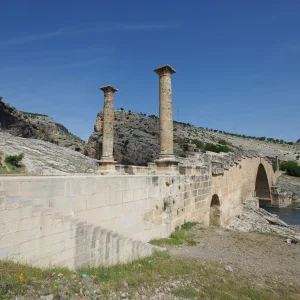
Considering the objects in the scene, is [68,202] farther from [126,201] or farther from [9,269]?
[126,201]

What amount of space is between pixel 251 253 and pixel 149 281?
13.0 feet

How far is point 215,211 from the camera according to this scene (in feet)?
51.6

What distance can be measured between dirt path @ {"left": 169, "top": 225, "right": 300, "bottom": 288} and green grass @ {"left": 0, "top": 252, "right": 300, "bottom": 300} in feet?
1.24

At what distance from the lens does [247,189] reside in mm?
26875

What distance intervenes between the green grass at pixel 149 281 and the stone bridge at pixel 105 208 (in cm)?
36

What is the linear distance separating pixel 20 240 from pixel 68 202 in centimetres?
127

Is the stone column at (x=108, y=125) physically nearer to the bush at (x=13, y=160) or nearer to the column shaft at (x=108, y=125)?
the column shaft at (x=108, y=125)

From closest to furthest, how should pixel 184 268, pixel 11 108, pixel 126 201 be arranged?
pixel 184 268 → pixel 126 201 → pixel 11 108

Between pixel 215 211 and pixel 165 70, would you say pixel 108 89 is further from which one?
pixel 215 211

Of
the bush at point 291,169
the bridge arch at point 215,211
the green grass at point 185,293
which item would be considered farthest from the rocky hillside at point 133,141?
the green grass at point 185,293

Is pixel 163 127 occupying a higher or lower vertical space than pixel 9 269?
higher

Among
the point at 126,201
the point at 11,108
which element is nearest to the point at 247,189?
the point at 126,201

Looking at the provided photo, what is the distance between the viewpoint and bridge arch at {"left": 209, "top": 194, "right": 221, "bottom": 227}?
A: 15422mm

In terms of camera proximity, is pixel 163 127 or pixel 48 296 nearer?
pixel 48 296
